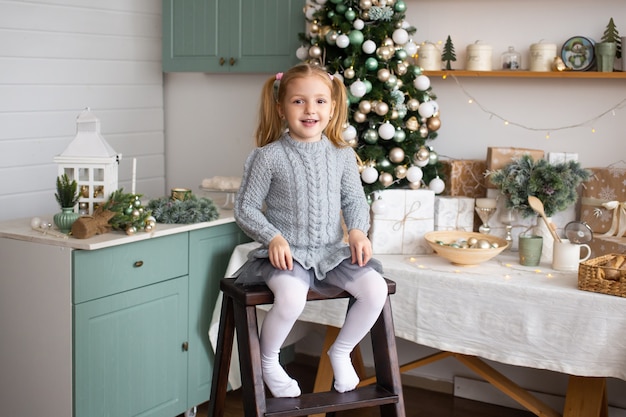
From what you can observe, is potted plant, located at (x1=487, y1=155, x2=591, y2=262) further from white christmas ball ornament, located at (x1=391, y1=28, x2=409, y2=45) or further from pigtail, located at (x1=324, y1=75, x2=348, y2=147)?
pigtail, located at (x1=324, y1=75, x2=348, y2=147)

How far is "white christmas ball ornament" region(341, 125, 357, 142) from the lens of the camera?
3.14 m

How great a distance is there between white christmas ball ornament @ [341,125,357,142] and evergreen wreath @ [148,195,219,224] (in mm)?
563

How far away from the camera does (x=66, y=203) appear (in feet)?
9.44

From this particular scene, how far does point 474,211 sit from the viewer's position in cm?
330

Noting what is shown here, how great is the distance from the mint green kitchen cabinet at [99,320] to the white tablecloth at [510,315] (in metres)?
0.56

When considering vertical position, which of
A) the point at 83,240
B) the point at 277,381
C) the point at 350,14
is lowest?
the point at 277,381

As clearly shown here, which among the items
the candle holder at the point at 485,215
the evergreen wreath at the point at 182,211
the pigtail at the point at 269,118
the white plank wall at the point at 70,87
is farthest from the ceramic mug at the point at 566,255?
the white plank wall at the point at 70,87

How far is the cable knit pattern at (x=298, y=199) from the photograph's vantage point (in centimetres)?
226

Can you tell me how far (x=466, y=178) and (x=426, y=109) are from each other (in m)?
0.34

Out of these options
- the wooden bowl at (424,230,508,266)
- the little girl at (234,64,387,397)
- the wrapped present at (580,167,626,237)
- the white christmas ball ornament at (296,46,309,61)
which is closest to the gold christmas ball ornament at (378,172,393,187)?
the wooden bowl at (424,230,508,266)

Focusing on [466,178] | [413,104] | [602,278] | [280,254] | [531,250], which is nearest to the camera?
[280,254]

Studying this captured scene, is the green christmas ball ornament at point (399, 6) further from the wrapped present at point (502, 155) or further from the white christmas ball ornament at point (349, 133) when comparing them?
the wrapped present at point (502, 155)

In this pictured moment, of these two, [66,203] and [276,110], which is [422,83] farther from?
[66,203]

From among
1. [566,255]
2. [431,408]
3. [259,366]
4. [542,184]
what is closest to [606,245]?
[566,255]
